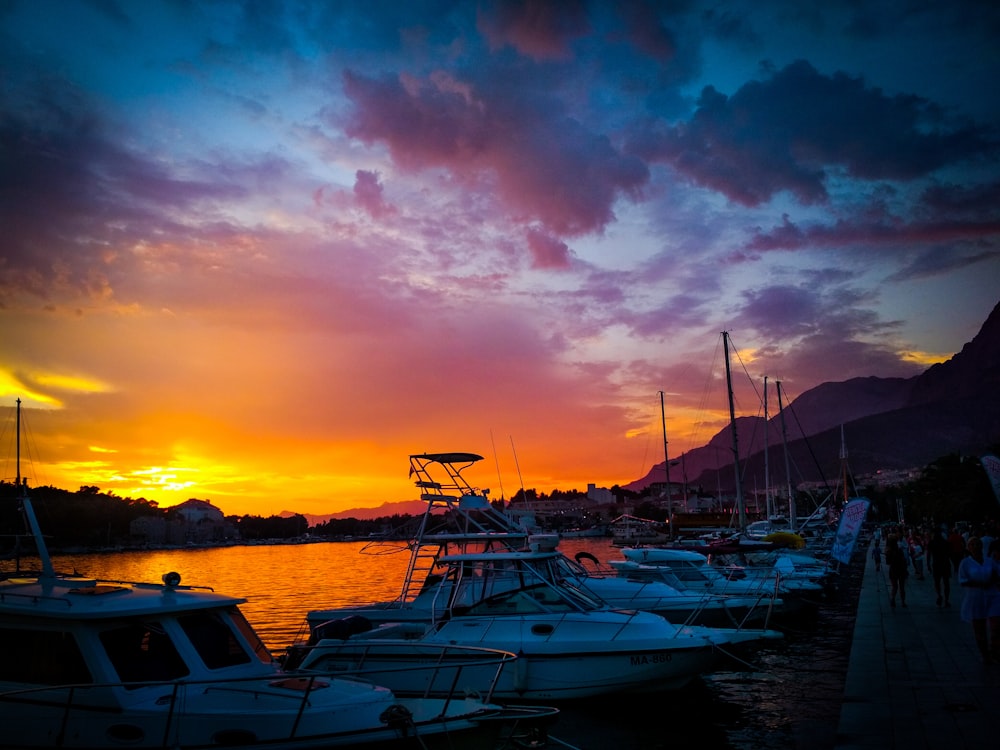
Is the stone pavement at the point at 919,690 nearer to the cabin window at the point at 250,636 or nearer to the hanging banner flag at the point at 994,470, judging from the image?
the hanging banner flag at the point at 994,470

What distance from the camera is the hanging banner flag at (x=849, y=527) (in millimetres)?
32531

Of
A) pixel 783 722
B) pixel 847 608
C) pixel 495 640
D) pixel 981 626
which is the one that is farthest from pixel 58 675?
pixel 847 608

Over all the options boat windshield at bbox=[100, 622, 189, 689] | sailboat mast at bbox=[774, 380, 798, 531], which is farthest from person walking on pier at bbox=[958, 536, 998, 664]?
sailboat mast at bbox=[774, 380, 798, 531]

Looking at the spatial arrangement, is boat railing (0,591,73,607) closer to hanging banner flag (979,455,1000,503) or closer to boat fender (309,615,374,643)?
boat fender (309,615,374,643)

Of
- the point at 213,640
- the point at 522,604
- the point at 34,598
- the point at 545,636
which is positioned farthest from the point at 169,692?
the point at 522,604

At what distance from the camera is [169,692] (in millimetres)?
8734

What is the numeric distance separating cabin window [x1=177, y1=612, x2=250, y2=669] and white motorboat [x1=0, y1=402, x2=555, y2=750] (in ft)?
0.04

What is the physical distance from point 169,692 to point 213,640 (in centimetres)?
108

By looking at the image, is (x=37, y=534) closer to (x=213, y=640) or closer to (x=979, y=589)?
(x=213, y=640)

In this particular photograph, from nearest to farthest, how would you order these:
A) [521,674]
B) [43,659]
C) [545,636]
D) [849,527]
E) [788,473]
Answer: [43,659] < [521,674] < [545,636] < [849,527] < [788,473]

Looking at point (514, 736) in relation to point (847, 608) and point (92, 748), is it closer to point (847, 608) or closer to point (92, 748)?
point (92, 748)

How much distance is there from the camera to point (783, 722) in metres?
13.5

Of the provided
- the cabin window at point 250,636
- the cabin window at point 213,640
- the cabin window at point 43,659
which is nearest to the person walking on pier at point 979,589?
the cabin window at point 250,636

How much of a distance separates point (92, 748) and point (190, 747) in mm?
1163
